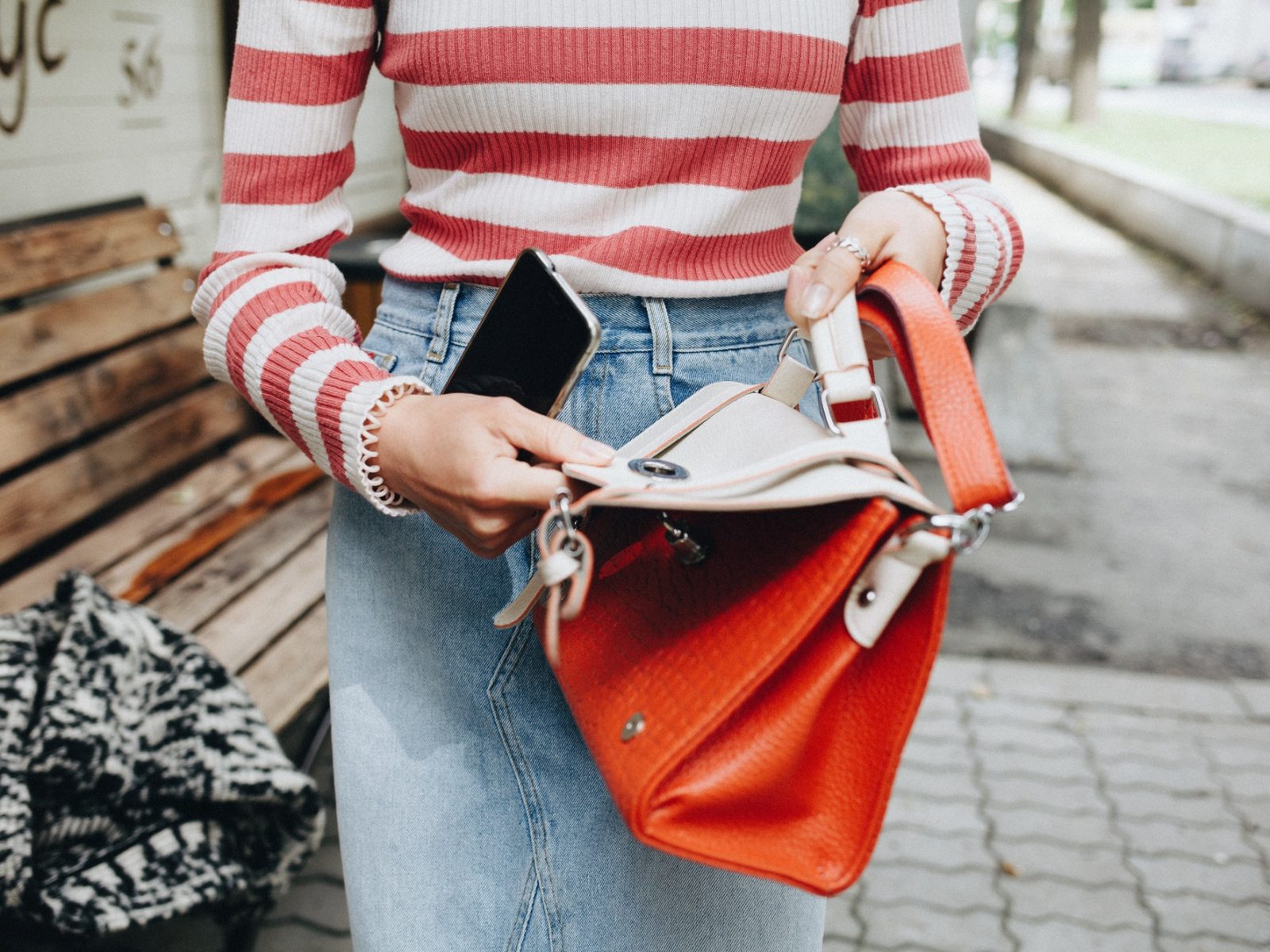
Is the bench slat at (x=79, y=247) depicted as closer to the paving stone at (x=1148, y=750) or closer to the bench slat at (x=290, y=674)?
the bench slat at (x=290, y=674)

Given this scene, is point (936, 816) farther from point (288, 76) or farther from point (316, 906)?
point (288, 76)

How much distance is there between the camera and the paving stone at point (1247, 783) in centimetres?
329

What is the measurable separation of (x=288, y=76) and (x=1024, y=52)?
73.5 ft

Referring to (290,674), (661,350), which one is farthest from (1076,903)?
(661,350)

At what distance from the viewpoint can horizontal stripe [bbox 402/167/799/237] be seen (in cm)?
112

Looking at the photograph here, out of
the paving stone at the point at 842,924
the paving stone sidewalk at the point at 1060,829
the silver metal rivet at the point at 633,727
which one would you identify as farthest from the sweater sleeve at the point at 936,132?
the paving stone sidewalk at the point at 1060,829

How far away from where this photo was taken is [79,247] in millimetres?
3199

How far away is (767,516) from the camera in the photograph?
917 millimetres

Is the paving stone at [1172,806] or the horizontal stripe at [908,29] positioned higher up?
the horizontal stripe at [908,29]

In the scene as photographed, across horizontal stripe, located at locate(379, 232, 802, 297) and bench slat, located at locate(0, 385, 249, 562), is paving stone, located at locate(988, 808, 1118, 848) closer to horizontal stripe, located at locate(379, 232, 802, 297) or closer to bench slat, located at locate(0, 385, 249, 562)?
horizontal stripe, located at locate(379, 232, 802, 297)

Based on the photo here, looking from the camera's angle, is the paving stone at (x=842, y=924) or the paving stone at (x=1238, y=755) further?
the paving stone at (x=1238, y=755)

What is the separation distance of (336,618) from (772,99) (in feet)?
2.34

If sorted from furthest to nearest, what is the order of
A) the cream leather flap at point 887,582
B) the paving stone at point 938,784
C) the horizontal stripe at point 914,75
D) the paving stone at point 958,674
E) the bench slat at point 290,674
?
the paving stone at point 958,674 < the paving stone at point 938,784 < the bench slat at point 290,674 < the horizontal stripe at point 914,75 < the cream leather flap at point 887,582

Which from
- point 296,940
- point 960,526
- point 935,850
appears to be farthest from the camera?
point 935,850
